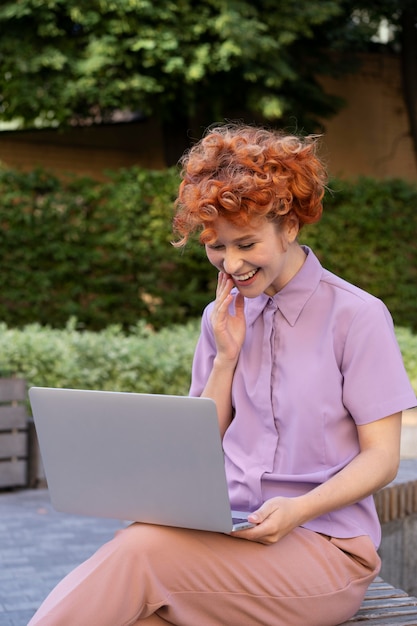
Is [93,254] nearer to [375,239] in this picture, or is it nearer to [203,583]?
[375,239]

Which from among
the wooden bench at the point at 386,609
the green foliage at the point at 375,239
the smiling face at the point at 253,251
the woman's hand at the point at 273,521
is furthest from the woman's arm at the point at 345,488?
the green foliage at the point at 375,239

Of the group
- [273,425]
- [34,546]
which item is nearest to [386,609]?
[273,425]

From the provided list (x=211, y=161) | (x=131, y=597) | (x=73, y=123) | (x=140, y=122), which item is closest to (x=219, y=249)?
(x=211, y=161)

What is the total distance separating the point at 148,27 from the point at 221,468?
924 cm

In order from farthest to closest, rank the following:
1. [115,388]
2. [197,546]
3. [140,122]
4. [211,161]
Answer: [140,122]
[115,388]
[211,161]
[197,546]

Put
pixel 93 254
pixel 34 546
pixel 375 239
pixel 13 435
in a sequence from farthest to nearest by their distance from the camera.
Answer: pixel 375 239 < pixel 93 254 < pixel 13 435 < pixel 34 546

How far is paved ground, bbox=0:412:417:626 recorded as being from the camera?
4008mm

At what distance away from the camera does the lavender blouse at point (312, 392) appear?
2.24 meters

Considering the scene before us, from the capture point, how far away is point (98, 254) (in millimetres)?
11086

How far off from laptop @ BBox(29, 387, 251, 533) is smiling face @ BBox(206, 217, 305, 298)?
455 millimetres

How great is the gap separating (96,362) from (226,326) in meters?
4.46

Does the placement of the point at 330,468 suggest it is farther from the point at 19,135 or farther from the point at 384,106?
the point at 384,106

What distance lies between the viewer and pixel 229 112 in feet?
43.8

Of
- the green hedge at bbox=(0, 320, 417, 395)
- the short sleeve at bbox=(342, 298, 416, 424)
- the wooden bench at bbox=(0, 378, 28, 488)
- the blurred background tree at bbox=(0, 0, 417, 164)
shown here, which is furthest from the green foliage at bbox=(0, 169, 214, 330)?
the short sleeve at bbox=(342, 298, 416, 424)
